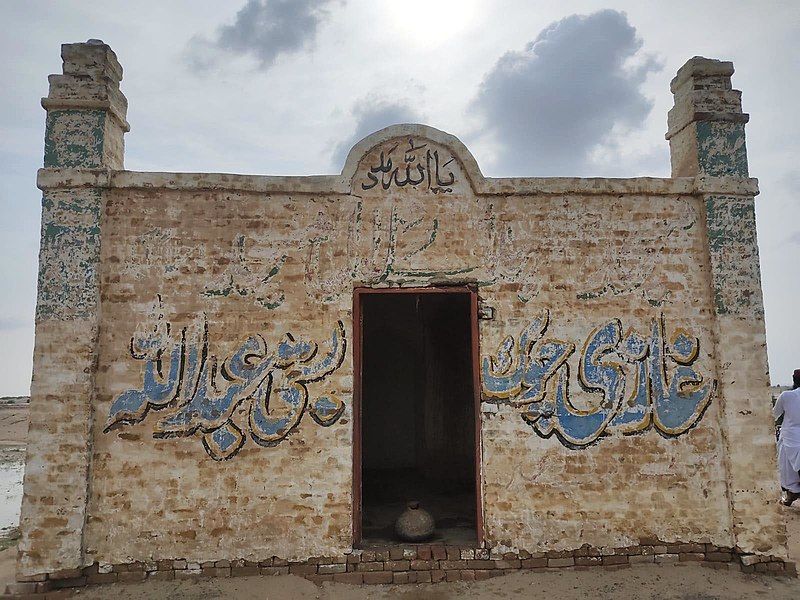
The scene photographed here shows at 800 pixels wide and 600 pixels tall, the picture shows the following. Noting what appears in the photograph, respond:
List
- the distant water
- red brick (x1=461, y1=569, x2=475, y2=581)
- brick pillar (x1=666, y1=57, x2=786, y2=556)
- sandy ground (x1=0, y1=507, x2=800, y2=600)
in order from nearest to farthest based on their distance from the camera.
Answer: sandy ground (x1=0, y1=507, x2=800, y2=600)
red brick (x1=461, y1=569, x2=475, y2=581)
brick pillar (x1=666, y1=57, x2=786, y2=556)
the distant water

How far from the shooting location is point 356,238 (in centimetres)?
558

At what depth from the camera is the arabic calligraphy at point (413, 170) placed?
5.69 metres

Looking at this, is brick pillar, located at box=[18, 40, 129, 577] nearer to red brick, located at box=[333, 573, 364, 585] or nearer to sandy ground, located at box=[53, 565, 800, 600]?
sandy ground, located at box=[53, 565, 800, 600]

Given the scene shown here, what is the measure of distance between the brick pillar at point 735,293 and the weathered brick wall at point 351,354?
0.07ft

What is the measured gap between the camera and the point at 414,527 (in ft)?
18.4

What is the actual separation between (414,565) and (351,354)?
2.02 meters

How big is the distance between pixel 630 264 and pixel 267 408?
3.82 m

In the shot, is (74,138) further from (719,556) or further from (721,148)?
(719,556)

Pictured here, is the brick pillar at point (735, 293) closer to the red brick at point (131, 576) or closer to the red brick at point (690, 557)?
the red brick at point (690, 557)

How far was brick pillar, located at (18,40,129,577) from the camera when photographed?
16.6 ft

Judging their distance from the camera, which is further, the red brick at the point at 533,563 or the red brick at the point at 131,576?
the red brick at the point at 533,563

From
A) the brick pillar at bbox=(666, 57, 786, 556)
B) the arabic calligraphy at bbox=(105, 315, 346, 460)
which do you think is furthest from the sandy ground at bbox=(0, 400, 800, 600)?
the arabic calligraphy at bbox=(105, 315, 346, 460)

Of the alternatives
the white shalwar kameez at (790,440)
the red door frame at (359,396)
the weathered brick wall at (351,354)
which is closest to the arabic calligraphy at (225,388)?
the weathered brick wall at (351,354)

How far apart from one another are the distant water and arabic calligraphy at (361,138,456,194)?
688 cm
